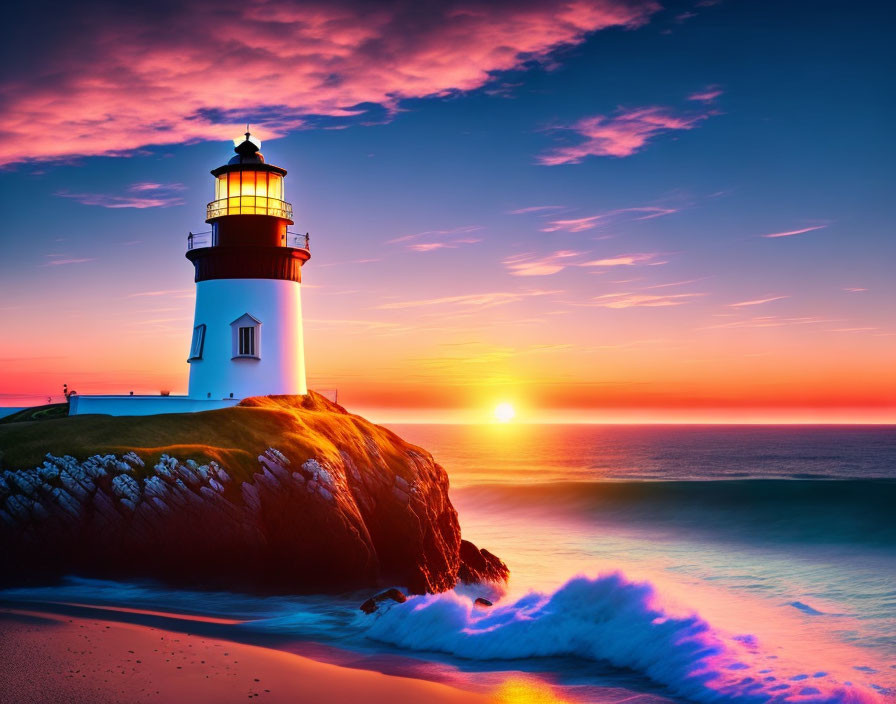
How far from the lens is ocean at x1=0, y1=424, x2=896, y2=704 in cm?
1074

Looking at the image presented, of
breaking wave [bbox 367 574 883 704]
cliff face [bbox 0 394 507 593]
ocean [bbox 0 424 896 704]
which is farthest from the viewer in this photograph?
A: cliff face [bbox 0 394 507 593]

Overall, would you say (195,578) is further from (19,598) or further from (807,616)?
(807,616)

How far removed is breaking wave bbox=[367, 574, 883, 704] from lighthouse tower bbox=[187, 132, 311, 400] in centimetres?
1483

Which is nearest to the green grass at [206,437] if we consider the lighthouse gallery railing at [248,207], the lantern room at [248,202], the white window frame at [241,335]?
the white window frame at [241,335]

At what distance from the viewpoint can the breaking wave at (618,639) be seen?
1005 cm

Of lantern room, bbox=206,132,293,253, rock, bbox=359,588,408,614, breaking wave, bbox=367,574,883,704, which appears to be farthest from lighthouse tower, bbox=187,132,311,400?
breaking wave, bbox=367,574,883,704

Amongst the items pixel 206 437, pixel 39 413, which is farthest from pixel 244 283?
pixel 39 413

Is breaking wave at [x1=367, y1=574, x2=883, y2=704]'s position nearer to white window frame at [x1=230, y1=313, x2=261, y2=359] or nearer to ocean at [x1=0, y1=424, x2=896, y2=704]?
ocean at [x1=0, y1=424, x2=896, y2=704]

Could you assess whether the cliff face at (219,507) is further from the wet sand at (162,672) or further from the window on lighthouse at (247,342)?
the window on lighthouse at (247,342)

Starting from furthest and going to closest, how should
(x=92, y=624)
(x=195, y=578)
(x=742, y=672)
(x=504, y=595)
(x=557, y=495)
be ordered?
(x=557, y=495) → (x=504, y=595) → (x=195, y=578) → (x=92, y=624) → (x=742, y=672)

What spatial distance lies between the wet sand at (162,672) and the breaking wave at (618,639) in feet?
6.99

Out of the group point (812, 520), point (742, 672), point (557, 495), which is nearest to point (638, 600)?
point (742, 672)

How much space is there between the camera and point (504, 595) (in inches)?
845

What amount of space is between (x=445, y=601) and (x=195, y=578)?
6.21 m
